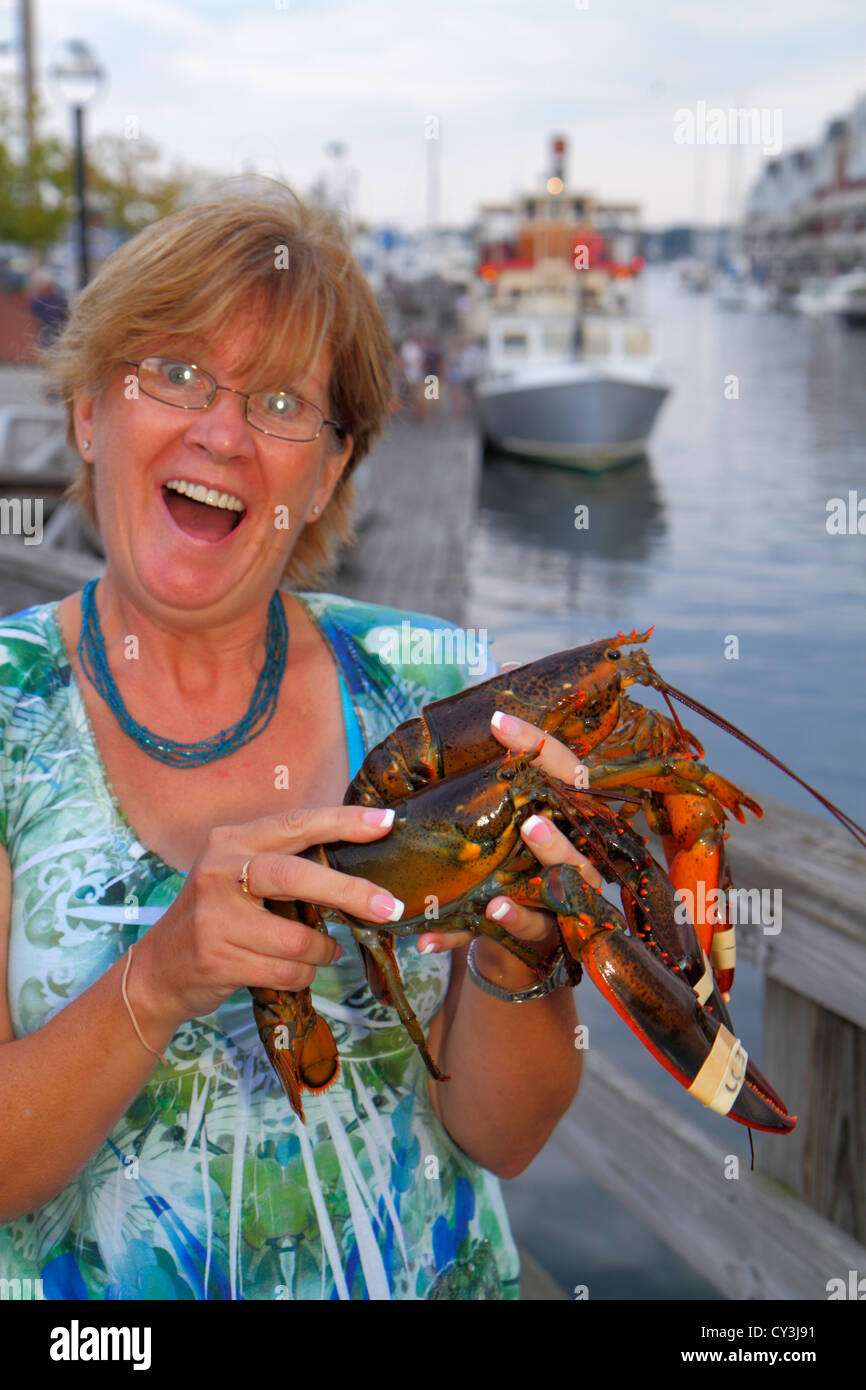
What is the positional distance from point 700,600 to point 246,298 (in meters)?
16.7

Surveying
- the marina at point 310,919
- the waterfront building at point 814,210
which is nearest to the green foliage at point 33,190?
the marina at point 310,919

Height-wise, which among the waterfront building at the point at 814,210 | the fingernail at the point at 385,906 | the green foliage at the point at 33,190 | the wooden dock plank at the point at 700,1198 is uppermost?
the waterfront building at the point at 814,210

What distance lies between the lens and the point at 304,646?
228 centimetres

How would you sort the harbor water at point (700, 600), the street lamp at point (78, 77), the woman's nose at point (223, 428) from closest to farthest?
the woman's nose at point (223, 428) → the harbor water at point (700, 600) → the street lamp at point (78, 77)

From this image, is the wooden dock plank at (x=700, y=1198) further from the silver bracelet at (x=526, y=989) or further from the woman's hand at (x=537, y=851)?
the woman's hand at (x=537, y=851)

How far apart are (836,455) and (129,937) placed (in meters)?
29.5

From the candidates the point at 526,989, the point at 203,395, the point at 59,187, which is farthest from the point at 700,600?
the point at 59,187

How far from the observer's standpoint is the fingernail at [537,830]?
5.15ft

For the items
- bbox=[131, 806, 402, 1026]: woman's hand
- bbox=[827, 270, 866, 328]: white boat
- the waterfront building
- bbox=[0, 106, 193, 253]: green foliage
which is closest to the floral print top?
bbox=[131, 806, 402, 1026]: woman's hand

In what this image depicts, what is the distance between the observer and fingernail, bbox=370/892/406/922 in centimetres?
155

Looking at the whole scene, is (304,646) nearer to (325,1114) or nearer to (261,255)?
(261,255)

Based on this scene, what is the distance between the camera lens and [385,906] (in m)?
1.56

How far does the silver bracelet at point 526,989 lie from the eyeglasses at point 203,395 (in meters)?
0.94

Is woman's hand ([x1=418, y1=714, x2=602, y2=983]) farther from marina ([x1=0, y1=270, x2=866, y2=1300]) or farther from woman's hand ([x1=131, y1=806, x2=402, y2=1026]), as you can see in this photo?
marina ([x1=0, y1=270, x2=866, y2=1300])
